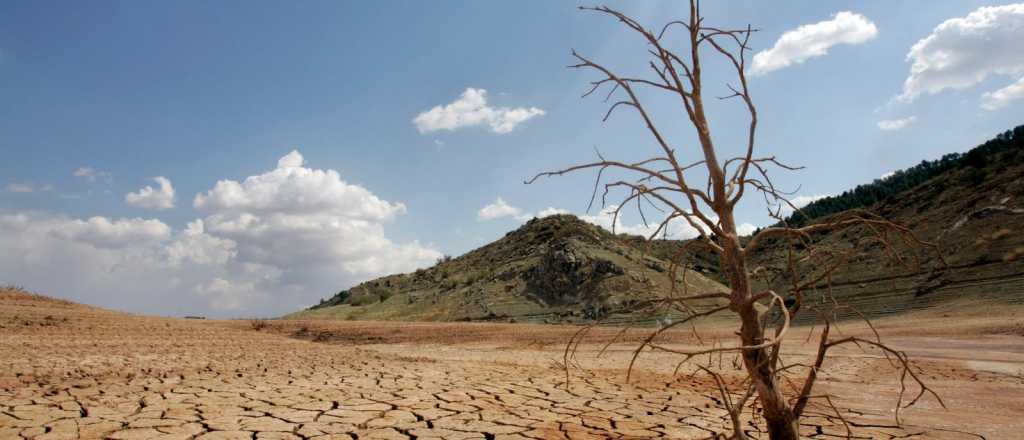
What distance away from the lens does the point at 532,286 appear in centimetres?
2481

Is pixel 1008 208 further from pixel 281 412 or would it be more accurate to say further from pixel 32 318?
pixel 32 318

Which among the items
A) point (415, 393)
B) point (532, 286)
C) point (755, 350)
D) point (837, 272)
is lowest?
point (415, 393)

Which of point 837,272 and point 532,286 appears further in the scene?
point 532,286

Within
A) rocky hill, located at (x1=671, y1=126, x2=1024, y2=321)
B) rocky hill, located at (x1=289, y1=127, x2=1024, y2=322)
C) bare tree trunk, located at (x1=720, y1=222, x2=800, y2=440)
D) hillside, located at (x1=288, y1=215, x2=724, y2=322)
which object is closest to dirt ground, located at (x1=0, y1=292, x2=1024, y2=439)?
bare tree trunk, located at (x1=720, y1=222, x2=800, y2=440)

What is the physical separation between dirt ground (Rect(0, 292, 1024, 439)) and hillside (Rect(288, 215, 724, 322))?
1137cm

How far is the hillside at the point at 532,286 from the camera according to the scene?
2223cm

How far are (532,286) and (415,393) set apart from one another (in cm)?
1940

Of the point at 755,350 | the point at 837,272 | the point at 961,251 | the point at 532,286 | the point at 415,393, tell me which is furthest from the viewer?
the point at 532,286

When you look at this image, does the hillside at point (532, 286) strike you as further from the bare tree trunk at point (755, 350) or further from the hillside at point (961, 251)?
the bare tree trunk at point (755, 350)

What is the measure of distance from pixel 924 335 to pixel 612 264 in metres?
12.7

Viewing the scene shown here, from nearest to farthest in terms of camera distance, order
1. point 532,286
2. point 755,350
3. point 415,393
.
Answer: point 755,350 < point 415,393 < point 532,286

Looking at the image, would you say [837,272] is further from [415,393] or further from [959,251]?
[415,393]

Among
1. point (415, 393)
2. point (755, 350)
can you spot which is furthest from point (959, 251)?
point (755, 350)

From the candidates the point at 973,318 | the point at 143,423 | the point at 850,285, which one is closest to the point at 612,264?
the point at 850,285
